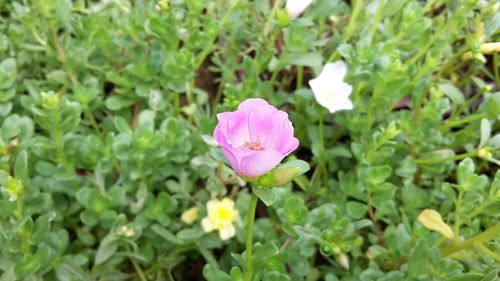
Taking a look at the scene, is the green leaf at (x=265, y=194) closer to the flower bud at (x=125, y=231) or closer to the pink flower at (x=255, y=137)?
the pink flower at (x=255, y=137)

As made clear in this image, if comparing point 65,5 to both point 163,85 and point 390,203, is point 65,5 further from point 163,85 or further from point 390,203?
point 390,203

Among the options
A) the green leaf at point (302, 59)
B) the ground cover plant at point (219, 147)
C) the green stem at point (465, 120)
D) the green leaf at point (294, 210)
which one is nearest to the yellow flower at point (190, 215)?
the ground cover plant at point (219, 147)

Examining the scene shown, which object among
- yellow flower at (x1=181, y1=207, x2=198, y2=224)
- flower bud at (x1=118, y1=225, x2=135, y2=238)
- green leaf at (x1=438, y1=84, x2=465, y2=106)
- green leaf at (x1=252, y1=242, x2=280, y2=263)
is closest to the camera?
green leaf at (x1=252, y1=242, x2=280, y2=263)

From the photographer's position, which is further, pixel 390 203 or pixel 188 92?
pixel 188 92

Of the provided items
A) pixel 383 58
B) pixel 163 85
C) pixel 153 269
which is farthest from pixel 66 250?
pixel 383 58

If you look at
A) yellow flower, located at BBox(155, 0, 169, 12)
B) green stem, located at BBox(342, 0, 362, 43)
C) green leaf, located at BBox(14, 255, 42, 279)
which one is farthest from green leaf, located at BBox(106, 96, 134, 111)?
green stem, located at BBox(342, 0, 362, 43)

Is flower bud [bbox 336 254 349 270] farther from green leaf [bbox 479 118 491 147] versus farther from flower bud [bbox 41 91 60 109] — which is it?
flower bud [bbox 41 91 60 109]
